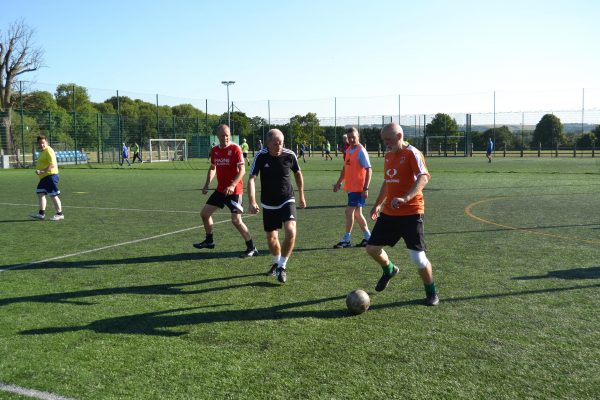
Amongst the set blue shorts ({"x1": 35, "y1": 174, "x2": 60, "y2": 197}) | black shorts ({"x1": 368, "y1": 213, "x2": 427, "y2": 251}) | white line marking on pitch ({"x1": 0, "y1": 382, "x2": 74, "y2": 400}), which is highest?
blue shorts ({"x1": 35, "y1": 174, "x2": 60, "y2": 197})

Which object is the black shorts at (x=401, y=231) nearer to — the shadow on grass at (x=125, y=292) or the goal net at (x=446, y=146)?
the shadow on grass at (x=125, y=292)

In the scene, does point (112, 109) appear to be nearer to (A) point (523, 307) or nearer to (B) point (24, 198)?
(B) point (24, 198)

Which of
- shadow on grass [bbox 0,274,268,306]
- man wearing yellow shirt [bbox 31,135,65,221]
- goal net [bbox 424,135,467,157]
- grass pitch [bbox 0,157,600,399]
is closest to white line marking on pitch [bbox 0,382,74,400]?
grass pitch [bbox 0,157,600,399]

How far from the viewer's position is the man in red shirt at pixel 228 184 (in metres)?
8.87

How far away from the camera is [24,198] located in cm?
1867

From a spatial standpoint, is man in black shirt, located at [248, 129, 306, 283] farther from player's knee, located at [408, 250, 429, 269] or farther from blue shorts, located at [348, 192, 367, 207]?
blue shorts, located at [348, 192, 367, 207]

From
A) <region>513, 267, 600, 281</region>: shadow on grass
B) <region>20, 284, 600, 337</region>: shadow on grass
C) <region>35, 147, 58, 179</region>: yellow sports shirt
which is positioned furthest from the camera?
<region>35, 147, 58, 179</region>: yellow sports shirt

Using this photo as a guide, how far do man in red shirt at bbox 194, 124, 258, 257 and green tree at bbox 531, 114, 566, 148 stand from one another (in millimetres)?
55682

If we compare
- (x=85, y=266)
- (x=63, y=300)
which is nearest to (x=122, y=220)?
(x=85, y=266)

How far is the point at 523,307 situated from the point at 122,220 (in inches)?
390

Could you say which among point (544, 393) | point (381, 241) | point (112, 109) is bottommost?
point (544, 393)

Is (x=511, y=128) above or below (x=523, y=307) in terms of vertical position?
above

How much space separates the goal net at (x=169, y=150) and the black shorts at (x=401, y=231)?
50.7 meters

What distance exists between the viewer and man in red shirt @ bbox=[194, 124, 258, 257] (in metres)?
8.87
